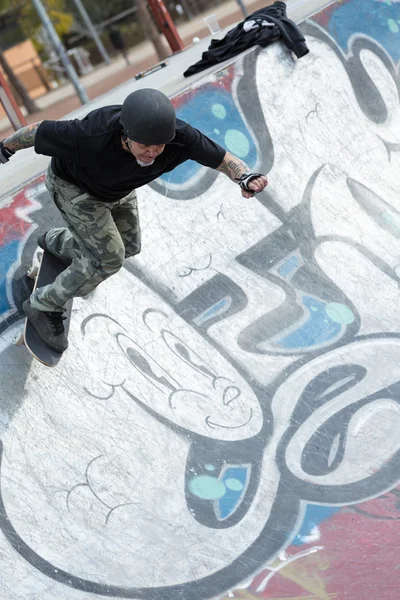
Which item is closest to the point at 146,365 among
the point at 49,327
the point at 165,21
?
the point at 49,327

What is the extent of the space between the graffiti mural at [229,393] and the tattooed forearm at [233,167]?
1.60m

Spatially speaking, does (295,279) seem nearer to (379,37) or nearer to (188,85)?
(188,85)

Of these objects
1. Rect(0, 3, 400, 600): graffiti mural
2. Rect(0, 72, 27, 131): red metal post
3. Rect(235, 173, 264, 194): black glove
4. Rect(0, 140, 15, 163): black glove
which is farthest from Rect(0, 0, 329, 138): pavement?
Rect(235, 173, 264, 194): black glove

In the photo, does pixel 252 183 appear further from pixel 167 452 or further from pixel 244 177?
pixel 167 452

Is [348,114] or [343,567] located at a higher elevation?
[348,114]

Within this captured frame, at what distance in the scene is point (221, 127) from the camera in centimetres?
687

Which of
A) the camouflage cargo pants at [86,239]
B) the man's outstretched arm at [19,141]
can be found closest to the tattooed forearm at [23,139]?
the man's outstretched arm at [19,141]

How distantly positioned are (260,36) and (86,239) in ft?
12.4

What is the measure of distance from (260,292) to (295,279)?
38 cm

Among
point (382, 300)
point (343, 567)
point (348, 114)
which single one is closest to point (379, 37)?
point (348, 114)

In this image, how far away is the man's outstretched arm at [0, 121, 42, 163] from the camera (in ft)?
13.9

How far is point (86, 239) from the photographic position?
4668mm

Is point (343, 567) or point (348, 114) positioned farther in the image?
point (348, 114)

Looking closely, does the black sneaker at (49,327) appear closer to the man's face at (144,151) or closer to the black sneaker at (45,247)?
the black sneaker at (45,247)
